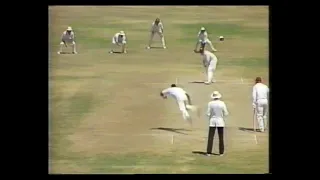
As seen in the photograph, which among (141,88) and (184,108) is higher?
A: (141,88)

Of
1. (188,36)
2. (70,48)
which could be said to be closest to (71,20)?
(70,48)

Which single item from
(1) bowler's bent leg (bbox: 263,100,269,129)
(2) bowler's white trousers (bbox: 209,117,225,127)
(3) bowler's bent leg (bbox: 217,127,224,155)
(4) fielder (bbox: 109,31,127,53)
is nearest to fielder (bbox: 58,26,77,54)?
(4) fielder (bbox: 109,31,127,53)

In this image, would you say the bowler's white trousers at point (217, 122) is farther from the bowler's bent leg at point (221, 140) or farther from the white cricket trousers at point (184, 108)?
the white cricket trousers at point (184, 108)

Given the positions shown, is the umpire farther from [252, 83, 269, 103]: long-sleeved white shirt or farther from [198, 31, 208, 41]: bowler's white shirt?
[198, 31, 208, 41]: bowler's white shirt

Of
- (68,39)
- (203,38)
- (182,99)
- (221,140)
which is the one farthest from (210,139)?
(68,39)

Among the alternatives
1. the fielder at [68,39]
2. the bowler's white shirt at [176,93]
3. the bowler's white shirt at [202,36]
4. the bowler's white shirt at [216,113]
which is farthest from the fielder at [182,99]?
the fielder at [68,39]

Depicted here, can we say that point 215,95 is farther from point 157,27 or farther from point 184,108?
point 157,27

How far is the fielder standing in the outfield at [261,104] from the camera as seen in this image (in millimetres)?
10953

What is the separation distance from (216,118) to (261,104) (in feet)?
1.80

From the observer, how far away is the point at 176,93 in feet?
36.1

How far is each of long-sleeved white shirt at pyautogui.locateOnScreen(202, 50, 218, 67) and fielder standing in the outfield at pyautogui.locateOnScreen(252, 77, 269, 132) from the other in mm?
599

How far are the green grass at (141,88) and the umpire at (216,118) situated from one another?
0.32ft

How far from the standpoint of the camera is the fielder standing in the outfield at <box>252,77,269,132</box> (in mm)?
10953
